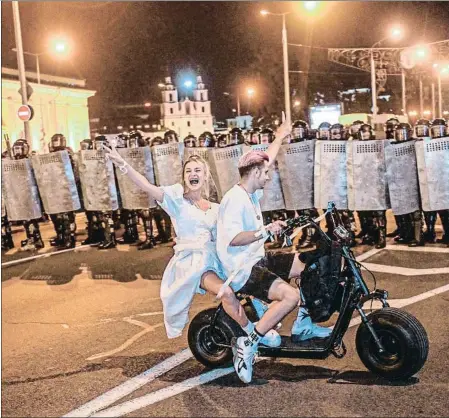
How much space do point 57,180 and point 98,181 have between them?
2.57 ft

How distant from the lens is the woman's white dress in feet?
17.6

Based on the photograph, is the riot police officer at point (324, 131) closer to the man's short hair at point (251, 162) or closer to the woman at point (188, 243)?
the woman at point (188, 243)

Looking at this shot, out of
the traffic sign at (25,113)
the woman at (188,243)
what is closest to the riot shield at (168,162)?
the woman at (188,243)

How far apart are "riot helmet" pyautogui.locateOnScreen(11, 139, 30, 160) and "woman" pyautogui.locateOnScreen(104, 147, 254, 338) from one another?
756 centimetres

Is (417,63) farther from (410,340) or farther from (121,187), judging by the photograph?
(410,340)

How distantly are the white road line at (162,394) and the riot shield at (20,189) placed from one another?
8046 mm

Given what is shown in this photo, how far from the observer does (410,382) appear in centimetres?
491

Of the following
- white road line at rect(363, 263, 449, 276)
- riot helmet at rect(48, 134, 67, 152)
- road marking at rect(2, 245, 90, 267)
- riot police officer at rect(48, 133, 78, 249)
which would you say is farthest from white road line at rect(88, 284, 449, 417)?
riot helmet at rect(48, 134, 67, 152)

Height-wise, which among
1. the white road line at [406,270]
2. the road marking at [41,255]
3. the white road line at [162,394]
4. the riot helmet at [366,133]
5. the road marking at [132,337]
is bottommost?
the white road line at [162,394]

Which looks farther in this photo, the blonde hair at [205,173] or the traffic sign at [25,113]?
the traffic sign at [25,113]

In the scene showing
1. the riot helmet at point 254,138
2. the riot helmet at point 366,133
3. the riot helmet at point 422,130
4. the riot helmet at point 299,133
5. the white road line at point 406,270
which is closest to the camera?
the white road line at point 406,270

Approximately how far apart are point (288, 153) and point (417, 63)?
11.1 meters

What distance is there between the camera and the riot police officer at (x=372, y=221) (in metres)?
10.8

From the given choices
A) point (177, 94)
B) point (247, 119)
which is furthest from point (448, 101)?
point (177, 94)
